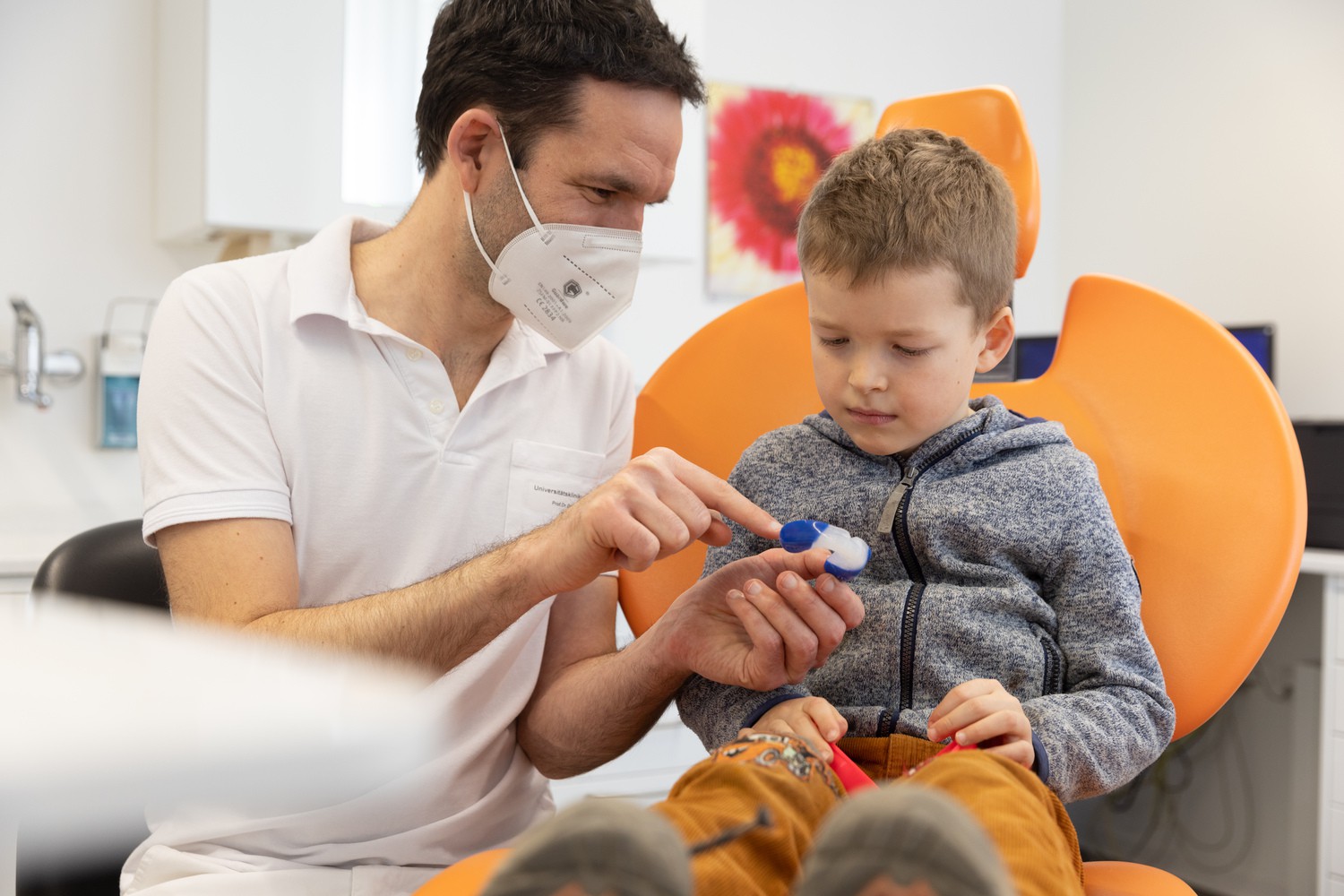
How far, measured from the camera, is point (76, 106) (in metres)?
2.57

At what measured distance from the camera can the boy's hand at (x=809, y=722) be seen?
3.10 feet

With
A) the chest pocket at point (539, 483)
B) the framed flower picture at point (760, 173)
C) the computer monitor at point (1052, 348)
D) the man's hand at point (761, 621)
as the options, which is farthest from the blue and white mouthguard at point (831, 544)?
the framed flower picture at point (760, 173)

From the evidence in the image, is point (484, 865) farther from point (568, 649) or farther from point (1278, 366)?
point (1278, 366)

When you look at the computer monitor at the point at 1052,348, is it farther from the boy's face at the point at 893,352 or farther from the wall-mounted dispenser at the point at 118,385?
the wall-mounted dispenser at the point at 118,385

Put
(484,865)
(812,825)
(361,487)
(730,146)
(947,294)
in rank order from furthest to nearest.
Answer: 1. (730,146)
2. (361,487)
3. (947,294)
4. (484,865)
5. (812,825)

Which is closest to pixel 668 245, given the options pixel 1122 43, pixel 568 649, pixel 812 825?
pixel 568 649

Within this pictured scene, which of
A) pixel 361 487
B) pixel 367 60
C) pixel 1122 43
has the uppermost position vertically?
pixel 1122 43

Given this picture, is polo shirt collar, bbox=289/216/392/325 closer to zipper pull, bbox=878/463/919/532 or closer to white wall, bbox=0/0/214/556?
zipper pull, bbox=878/463/919/532

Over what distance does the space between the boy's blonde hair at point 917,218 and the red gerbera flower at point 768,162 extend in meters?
2.31

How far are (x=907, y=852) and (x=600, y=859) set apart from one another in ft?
0.44

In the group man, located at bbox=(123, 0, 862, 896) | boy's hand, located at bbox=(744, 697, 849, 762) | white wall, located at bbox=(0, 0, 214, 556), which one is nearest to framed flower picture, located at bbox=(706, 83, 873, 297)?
white wall, located at bbox=(0, 0, 214, 556)

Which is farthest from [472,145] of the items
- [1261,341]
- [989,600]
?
[1261,341]

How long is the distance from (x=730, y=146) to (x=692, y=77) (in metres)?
2.17

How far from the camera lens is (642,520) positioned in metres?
0.95
